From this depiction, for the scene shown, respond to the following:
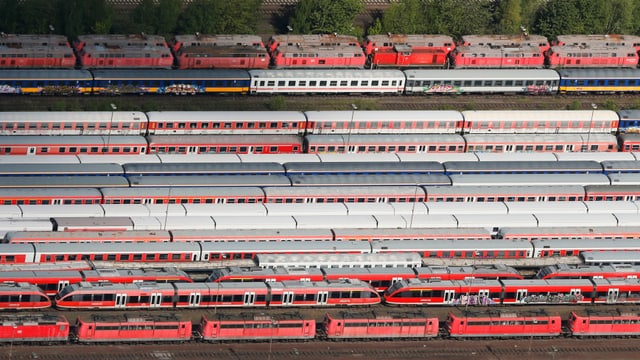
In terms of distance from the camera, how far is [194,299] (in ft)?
513

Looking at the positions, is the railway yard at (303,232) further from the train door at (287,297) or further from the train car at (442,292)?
the train door at (287,297)

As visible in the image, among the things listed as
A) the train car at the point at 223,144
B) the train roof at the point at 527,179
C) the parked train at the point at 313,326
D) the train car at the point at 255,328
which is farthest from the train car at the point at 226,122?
the train car at the point at 255,328

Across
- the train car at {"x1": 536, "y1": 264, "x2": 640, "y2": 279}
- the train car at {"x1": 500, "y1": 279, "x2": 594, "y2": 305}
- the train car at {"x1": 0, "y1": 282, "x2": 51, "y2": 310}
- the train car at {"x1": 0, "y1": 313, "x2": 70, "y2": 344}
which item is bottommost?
the train car at {"x1": 0, "y1": 313, "x2": 70, "y2": 344}

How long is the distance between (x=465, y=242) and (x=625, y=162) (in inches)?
1117

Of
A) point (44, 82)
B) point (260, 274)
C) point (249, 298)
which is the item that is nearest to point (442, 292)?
point (260, 274)

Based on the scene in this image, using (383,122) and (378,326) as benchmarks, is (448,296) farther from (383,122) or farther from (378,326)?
(383,122)

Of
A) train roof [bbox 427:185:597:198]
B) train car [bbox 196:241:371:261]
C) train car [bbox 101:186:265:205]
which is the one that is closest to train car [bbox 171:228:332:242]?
train car [bbox 196:241:371:261]

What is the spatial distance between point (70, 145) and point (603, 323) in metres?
54.1

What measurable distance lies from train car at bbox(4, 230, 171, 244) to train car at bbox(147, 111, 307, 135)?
2624 centimetres

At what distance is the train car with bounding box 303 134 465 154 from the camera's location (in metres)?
191

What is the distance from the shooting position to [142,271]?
158750mm

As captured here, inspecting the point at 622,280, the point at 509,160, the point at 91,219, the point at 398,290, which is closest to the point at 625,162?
the point at 509,160

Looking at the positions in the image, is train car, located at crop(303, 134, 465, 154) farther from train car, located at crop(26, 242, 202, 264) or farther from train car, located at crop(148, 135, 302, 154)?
train car, located at crop(26, 242, 202, 264)

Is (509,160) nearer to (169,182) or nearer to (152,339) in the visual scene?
(169,182)
